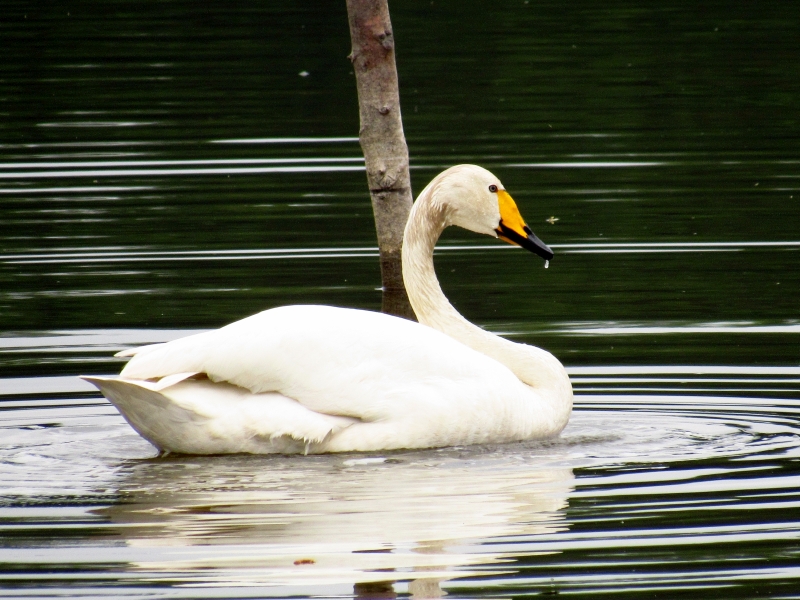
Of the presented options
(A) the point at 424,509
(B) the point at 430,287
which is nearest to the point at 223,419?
(A) the point at 424,509

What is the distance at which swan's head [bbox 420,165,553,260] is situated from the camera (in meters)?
9.10

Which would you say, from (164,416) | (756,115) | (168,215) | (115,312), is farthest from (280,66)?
(164,416)

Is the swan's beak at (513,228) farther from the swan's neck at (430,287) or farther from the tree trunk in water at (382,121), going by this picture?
the tree trunk in water at (382,121)

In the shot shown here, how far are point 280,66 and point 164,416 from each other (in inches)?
790

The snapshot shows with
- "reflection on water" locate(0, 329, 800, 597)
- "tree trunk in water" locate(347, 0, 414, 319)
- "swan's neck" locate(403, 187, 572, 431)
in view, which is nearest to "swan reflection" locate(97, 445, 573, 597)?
"reflection on water" locate(0, 329, 800, 597)

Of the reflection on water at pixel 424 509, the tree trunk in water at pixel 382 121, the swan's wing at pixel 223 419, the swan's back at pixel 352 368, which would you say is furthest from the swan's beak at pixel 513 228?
the swan's wing at pixel 223 419

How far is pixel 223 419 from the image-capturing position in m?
7.87

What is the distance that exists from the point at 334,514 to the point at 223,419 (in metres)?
1.11

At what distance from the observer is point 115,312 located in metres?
11.9

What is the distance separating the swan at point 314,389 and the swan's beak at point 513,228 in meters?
1.05

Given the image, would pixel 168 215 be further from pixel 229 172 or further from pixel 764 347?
pixel 764 347

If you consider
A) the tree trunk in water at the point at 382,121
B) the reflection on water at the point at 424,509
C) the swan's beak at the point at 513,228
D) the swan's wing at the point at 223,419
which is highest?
the tree trunk in water at the point at 382,121

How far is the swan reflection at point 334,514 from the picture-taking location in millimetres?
6215

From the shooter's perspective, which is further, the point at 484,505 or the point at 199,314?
the point at 199,314
